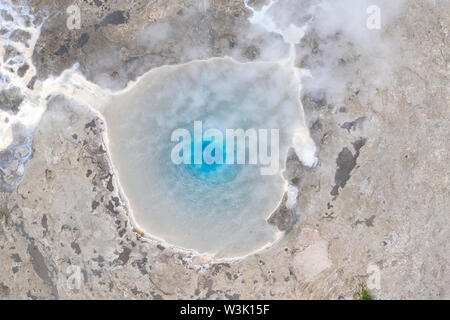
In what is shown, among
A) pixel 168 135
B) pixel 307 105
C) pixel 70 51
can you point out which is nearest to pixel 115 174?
pixel 168 135

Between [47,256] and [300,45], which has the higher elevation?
[300,45]

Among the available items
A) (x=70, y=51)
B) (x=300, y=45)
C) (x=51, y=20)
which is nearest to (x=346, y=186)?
(x=300, y=45)

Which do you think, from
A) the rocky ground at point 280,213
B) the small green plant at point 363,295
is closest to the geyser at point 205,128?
the rocky ground at point 280,213

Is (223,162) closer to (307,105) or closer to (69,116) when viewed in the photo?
(307,105)

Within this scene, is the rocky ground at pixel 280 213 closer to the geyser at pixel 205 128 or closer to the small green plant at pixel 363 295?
the small green plant at pixel 363 295

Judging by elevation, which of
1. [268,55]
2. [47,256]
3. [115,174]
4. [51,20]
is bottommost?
[47,256]

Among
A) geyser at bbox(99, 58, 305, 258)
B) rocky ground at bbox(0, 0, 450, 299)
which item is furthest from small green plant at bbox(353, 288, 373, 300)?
geyser at bbox(99, 58, 305, 258)
